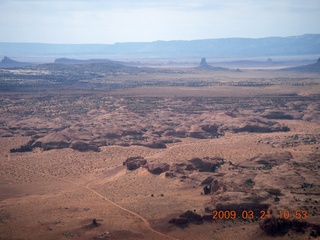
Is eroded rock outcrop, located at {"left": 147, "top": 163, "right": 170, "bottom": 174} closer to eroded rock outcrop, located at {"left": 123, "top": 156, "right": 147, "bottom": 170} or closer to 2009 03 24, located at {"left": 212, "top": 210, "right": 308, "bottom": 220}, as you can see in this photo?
eroded rock outcrop, located at {"left": 123, "top": 156, "right": 147, "bottom": 170}

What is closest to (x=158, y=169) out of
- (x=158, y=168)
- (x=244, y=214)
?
(x=158, y=168)

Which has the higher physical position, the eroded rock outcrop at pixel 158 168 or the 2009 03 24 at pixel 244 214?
the 2009 03 24 at pixel 244 214

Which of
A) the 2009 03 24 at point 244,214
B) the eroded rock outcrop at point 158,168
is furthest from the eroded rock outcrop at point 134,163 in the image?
the 2009 03 24 at point 244,214

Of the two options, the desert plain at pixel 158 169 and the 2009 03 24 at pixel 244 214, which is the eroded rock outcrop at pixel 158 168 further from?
the 2009 03 24 at pixel 244 214

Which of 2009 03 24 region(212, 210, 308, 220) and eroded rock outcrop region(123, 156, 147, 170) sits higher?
2009 03 24 region(212, 210, 308, 220)

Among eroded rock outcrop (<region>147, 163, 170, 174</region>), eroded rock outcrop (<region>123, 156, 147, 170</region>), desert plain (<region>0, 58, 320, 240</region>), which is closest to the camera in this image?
desert plain (<region>0, 58, 320, 240</region>)

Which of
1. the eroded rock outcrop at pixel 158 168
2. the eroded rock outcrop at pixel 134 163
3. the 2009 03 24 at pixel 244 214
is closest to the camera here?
the 2009 03 24 at pixel 244 214

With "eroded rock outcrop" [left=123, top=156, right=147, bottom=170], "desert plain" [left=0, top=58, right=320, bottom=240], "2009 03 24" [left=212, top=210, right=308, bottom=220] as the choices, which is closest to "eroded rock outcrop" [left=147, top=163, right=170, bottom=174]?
"desert plain" [left=0, top=58, right=320, bottom=240]

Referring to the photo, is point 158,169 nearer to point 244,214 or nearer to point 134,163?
point 134,163

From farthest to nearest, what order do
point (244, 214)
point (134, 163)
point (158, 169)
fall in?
point (134, 163) < point (158, 169) < point (244, 214)
